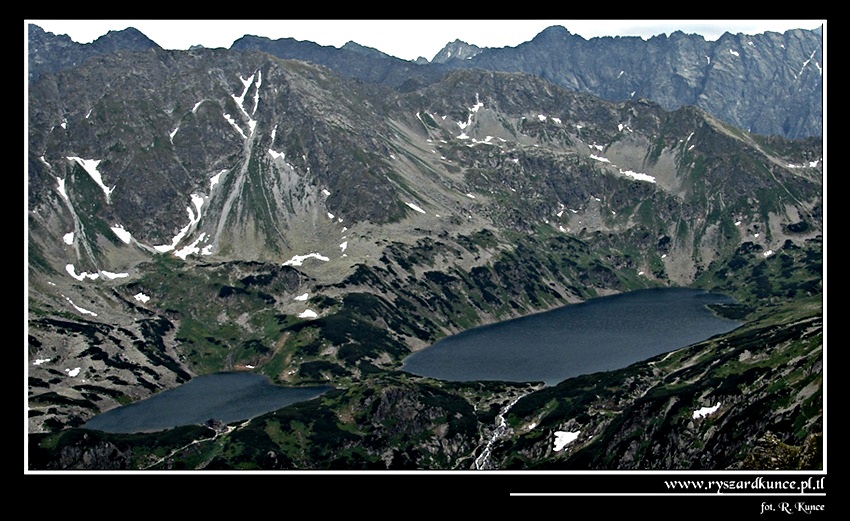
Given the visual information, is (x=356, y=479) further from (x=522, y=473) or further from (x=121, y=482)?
(x=121, y=482)

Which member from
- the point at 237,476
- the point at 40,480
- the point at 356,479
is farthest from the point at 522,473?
the point at 40,480

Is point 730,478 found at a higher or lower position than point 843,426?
lower
